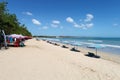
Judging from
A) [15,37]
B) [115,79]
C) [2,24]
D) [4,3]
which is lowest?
[115,79]

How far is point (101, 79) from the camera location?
26.8ft

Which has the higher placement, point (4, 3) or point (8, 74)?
point (4, 3)

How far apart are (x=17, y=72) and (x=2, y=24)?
15.9 m

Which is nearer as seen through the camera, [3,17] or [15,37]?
[3,17]

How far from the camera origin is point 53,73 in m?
8.74

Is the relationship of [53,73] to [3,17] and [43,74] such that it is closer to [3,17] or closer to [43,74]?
[43,74]

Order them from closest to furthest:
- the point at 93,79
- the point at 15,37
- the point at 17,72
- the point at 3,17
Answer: the point at 93,79, the point at 17,72, the point at 3,17, the point at 15,37

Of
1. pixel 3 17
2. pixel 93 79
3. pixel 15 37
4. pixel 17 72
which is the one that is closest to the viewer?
pixel 93 79

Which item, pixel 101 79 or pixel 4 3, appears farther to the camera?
pixel 4 3

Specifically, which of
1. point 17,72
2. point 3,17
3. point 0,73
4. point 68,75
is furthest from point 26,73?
point 3,17

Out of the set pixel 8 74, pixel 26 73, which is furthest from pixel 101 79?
pixel 8 74

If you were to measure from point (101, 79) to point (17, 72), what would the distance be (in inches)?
170

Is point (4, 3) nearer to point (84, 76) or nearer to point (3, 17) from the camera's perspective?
point (3, 17)

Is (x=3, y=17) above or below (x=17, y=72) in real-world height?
above
